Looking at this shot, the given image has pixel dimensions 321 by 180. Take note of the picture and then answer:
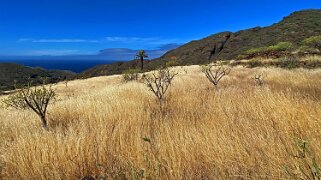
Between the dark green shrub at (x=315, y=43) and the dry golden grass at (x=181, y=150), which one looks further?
the dark green shrub at (x=315, y=43)

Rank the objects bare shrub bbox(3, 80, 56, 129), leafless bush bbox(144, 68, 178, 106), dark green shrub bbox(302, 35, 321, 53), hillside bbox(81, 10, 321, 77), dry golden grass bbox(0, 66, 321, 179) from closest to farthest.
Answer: dry golden grass bbox(0, 66, 321, 179)
bare shrub bbox(3, 80, 56, 129)
leafless bush bbox(144, 68, 178, 106)
dark green shrub bbox(302, 35, 321, 53)
hillside bbox(81, 10, 321, 77)

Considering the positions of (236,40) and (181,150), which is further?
(236,40)

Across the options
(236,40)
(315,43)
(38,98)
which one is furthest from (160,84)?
(236,40)

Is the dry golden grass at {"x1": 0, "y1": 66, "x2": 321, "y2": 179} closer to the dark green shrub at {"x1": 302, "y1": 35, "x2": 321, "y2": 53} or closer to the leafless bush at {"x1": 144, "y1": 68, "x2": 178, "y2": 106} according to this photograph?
the leafless bush at {"x1": 144, "y1": 68, "x2": 178, "y2": 106}

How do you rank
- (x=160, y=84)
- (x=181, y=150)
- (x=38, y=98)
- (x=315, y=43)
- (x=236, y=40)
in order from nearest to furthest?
(x=181, y=150) < (x=38, y=98) < (x=160, y=84) < (x=315, y=43) < (x=236, y=40)

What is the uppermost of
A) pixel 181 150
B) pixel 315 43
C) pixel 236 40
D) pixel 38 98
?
pixel 236 40

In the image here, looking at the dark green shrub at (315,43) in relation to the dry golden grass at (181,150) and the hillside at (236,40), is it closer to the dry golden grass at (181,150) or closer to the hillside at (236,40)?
the dry golden grass at (181,150)

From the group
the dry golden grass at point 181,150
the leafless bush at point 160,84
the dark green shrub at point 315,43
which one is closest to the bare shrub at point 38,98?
the dry golden grass at point 181,150

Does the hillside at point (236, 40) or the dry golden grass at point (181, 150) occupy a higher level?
the hillside at point (236, 40)

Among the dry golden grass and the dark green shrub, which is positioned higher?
the dark green shrub

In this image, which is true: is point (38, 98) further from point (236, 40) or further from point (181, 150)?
point (236, 40)

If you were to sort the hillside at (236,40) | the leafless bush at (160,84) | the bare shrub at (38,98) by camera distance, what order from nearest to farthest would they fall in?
the bare shrub at (38,98), the leafless bush at (160,84), the hillside at (236,40)

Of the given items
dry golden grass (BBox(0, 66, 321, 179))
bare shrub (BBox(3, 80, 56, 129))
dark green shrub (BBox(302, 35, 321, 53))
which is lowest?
dry golden grass (BBox(0, 66, 321, 179))

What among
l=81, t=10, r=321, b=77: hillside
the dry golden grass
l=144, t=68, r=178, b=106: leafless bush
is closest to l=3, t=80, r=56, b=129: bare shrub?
the dry golden grass
